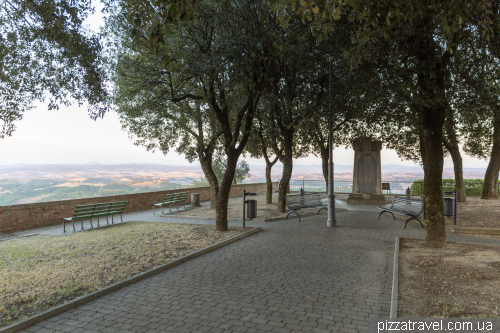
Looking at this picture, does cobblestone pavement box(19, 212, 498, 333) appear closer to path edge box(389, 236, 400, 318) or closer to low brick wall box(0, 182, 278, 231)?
path edge box(389, 236, 400, 318)

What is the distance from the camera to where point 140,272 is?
612cm

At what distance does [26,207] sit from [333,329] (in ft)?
38.2

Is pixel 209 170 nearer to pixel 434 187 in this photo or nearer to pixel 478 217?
pixel 434 187

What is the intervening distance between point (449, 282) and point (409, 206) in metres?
6.58

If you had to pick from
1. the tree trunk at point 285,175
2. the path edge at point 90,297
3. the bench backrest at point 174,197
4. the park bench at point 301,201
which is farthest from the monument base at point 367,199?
the path edge at point 90,297

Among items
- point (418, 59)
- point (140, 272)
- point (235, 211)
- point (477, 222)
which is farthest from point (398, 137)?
point (140, 272)

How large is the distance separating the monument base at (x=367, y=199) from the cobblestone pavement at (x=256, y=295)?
11431 millimetres

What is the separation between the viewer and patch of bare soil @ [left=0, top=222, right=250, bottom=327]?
15.9 ft

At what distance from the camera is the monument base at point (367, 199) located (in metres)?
19.0

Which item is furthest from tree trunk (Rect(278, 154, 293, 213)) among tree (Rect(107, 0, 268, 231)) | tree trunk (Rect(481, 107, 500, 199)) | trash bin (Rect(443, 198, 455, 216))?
tree trunk (Rect(481, 107, 500, 199))

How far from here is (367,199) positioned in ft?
63.6

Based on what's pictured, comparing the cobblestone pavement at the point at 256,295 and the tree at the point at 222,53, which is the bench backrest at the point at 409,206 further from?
the tree at the point at 222,53

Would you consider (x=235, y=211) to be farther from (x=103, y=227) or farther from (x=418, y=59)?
(x=418, y=59)

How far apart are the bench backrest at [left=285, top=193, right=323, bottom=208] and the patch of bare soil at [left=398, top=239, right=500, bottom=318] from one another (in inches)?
222
